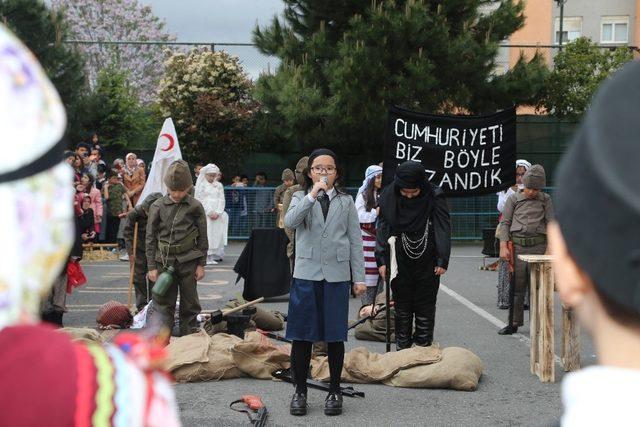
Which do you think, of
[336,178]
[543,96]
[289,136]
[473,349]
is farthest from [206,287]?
[543,96]

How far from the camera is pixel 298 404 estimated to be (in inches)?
260

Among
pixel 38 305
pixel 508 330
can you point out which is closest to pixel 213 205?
pixel 508 330

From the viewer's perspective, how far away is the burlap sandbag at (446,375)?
289 inches

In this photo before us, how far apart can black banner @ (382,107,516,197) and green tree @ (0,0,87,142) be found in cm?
1477

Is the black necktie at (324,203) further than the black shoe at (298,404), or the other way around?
the black necktie at (324,203)

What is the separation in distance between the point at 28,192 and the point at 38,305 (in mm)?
132

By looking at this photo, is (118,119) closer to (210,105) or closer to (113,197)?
(210,105)

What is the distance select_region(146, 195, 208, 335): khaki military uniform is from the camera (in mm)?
9156

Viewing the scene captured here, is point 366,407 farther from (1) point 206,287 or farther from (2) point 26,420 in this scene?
(1) point 206,287

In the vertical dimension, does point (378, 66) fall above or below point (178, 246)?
above

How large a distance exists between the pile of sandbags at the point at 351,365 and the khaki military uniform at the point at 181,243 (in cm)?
134

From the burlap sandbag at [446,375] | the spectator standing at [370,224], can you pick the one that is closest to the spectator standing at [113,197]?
the spectator standing at [370,224]

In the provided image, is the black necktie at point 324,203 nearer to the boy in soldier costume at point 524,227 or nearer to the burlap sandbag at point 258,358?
the burlap sandbag at point 258,358

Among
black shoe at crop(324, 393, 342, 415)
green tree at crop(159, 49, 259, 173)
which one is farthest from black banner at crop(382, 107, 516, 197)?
green tree at crop(159, 49, 259, 173)
